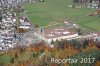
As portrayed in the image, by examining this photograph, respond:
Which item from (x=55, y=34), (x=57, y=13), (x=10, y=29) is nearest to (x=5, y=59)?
(x=55, y=34)

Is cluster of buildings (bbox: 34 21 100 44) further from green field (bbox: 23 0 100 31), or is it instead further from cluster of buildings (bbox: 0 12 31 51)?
green field (bbox: 23 0 100 31)

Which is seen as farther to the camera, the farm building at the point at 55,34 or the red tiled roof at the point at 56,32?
the red tiled roof at the point at 56,32

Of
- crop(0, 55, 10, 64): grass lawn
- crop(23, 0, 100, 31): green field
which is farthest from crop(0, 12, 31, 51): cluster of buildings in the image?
crop(0, 55, 10, 64): grass lawn

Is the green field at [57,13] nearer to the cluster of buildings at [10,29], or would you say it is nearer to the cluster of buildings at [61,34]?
the cluster of buildings at [10,29]

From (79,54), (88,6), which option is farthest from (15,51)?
(88,6)

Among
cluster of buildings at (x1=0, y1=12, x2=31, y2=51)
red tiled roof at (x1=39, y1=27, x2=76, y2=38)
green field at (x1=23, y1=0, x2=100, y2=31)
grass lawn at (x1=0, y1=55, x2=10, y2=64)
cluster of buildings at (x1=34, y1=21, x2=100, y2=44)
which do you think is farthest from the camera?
green field at (x1=23, y1=0, x2=100, y2=31)

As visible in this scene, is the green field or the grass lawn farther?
the green field

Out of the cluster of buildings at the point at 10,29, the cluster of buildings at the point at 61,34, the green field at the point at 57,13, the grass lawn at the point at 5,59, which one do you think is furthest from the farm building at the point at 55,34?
the grass lawn at the point at 5,59

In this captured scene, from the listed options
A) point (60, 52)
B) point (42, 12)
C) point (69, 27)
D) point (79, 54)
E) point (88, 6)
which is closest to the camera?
point (79, 54)

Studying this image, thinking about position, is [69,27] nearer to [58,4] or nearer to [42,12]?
[42,12]
